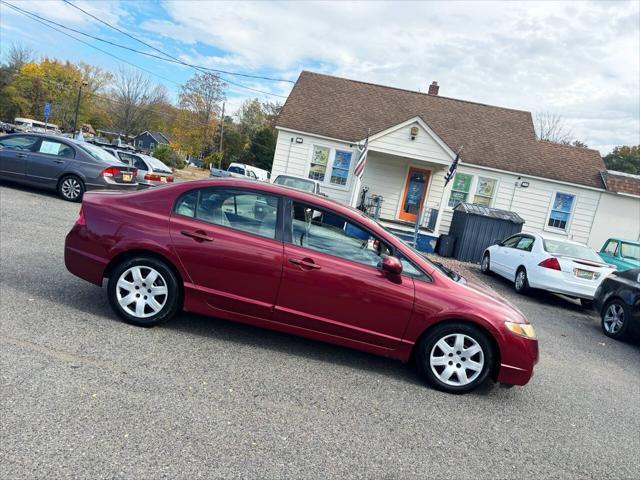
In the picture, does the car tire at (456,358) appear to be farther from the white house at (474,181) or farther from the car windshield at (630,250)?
the white house at (474,181)

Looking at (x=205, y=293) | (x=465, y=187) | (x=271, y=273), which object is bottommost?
(x=205, y=293)

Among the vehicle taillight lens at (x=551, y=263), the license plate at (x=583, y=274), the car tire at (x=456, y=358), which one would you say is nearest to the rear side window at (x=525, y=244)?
the vehicle taillight lens at (x=551, y=263)

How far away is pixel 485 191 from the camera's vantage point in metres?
18.6

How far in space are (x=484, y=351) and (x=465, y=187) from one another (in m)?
15.3

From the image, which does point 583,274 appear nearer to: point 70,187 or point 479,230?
point 479,230

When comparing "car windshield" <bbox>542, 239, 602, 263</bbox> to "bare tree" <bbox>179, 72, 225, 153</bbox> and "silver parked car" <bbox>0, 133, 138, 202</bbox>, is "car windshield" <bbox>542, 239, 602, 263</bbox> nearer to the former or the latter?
"silver parked car" <bbox>0, 133, 138, 202</bbox>

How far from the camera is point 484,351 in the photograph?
421 centimetres

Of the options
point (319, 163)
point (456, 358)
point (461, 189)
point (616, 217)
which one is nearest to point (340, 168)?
point (319, 163)

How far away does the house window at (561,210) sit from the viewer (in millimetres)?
18641

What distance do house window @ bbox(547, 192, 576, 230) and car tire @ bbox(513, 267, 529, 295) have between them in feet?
31.0

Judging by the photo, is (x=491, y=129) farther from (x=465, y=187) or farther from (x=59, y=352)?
(x=59, y=352)

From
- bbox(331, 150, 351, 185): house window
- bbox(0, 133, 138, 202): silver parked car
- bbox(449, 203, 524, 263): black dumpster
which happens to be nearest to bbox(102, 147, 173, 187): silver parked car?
bbox(0, 133, 138, 202): silver parked car

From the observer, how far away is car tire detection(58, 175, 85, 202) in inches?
438

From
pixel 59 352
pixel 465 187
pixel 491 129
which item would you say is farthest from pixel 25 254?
pixel 491 129
